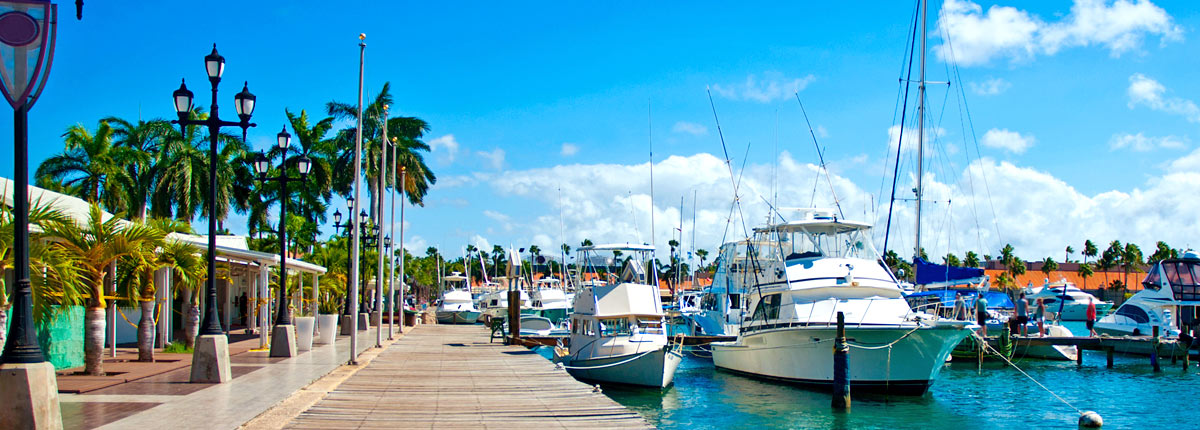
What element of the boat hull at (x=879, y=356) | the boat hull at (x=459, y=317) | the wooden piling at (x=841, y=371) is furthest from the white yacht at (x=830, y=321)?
the boat hull at (x=459, y=317)

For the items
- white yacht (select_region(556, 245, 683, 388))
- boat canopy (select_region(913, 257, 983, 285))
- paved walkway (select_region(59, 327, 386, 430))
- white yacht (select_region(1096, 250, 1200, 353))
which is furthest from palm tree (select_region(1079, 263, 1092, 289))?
paved walkway (select_region(59, 327, 386, 430))

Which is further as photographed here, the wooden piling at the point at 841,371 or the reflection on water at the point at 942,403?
the wooden piling at the point at 841,371

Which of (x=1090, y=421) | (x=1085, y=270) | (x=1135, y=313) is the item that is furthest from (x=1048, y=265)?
(x=1090, y=421)

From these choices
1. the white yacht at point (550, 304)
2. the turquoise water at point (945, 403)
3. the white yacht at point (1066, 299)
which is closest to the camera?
the turquoise water at point (945, 403)

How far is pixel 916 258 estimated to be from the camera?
3591 cm

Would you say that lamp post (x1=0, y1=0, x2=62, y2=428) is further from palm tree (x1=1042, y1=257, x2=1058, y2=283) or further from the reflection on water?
palm tree (x1=1042, y1=257, x2=1058, y2=283)

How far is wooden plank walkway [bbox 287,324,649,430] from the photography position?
12523 millimetres

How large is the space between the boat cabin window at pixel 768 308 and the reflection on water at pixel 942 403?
205cm

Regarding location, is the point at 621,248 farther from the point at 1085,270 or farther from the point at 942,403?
the point at 1085,270

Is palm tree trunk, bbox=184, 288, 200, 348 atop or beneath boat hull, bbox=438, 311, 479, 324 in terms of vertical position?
atop

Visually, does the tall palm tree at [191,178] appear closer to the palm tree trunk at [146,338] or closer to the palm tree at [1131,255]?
the palm tree trunk at [146,338]

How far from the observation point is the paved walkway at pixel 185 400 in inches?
444

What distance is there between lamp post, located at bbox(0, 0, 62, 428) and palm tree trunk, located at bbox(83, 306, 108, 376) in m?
8.04

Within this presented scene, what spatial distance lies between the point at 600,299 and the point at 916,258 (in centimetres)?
1629
